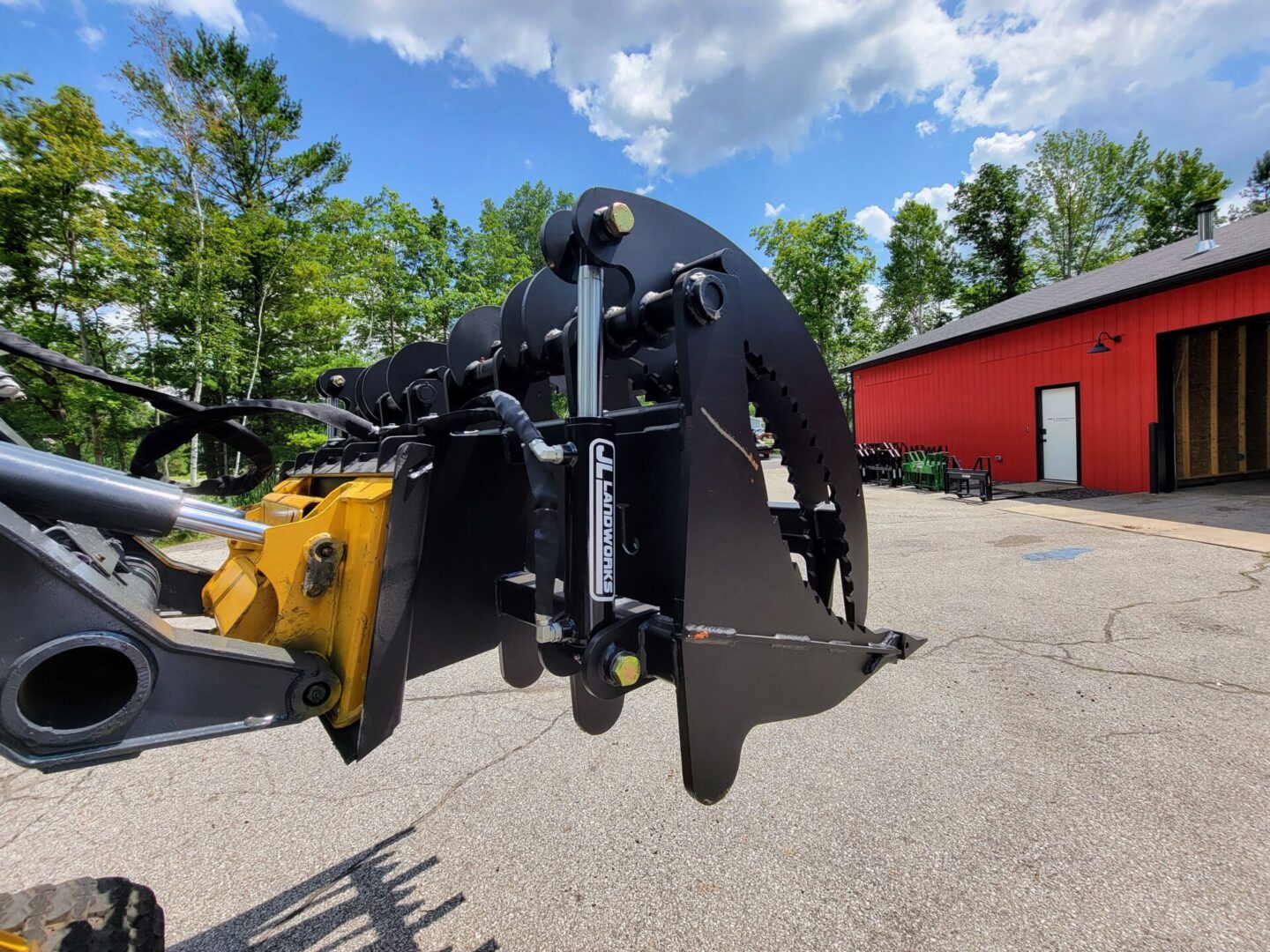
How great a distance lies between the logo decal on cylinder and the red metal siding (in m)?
13.7

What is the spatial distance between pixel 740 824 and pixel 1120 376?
1394 centimetres

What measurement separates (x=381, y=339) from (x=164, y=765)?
23916mm

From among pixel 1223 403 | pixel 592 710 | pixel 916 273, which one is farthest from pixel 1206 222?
pixel 916 273

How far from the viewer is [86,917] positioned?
122 cm

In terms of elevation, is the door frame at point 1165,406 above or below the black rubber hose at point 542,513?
above

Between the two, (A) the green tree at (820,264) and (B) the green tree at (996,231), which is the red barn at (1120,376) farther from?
(B) the green tree at (996,231)

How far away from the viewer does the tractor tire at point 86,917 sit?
1.15m

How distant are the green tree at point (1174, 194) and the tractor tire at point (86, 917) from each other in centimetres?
4655

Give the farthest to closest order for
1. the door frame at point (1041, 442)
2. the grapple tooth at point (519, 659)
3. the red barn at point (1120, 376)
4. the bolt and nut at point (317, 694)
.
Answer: the door frame at point (1041, 442)
the red barn at point (1120, 376)
the grapple tooth at point (519, 659)
the bolt and nut at point (317, 694)

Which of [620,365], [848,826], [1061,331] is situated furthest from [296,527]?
[1061,331]

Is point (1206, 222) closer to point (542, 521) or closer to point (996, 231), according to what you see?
point (542, 521)

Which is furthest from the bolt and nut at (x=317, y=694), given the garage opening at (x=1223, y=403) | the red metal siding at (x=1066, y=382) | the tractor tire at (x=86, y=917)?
the garage opening at (x=1223, y=403)

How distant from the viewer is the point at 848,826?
7.74 feet

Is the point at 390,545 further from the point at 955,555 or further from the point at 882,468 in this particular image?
the point at 882,468
